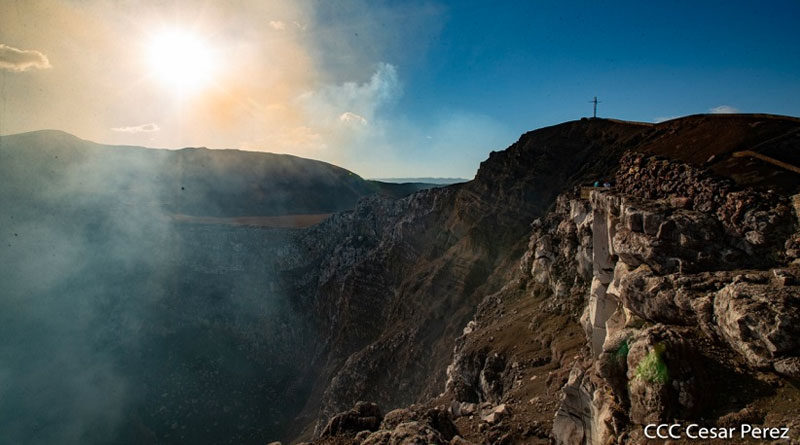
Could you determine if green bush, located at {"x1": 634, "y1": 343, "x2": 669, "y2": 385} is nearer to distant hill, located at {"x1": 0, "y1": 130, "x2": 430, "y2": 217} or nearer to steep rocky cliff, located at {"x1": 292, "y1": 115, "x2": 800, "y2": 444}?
steep rocky cliff, located at {"x1": 292, "y1": 115, "x2": 800, "y2": 444}

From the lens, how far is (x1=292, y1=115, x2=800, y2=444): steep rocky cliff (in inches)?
334

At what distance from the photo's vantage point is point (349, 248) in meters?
47.9

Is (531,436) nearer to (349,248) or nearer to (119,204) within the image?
(349,248)

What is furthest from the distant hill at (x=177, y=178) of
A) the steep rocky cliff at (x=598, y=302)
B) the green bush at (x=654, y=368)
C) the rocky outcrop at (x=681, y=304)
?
the green bush at (x=654, y=368)

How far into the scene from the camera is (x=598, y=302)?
47.9 ft

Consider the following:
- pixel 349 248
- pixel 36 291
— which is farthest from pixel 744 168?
pixel 36 291

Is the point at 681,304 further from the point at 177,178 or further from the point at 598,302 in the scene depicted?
the point at 177,178

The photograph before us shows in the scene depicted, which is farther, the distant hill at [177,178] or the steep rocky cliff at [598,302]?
the distant hill at [177,178]

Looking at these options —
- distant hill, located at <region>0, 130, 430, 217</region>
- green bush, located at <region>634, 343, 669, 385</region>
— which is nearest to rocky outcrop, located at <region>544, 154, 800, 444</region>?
green bush, located at <region>634, 343, 669, 385</region>

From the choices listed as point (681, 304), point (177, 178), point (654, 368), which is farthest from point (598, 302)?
point (177, 178)

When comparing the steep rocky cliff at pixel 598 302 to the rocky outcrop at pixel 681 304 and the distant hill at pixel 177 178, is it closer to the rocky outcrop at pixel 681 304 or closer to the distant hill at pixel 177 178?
the rocky outcrop at pixel 681 304

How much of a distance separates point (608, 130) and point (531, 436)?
98.0 feet

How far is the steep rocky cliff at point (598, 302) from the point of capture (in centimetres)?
849

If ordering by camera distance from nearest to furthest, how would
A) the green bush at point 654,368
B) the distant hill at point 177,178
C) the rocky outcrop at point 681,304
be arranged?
the rocky outcrop at point 681,304 → the green bush at point 654,368 → the distant hill at point 177,178
